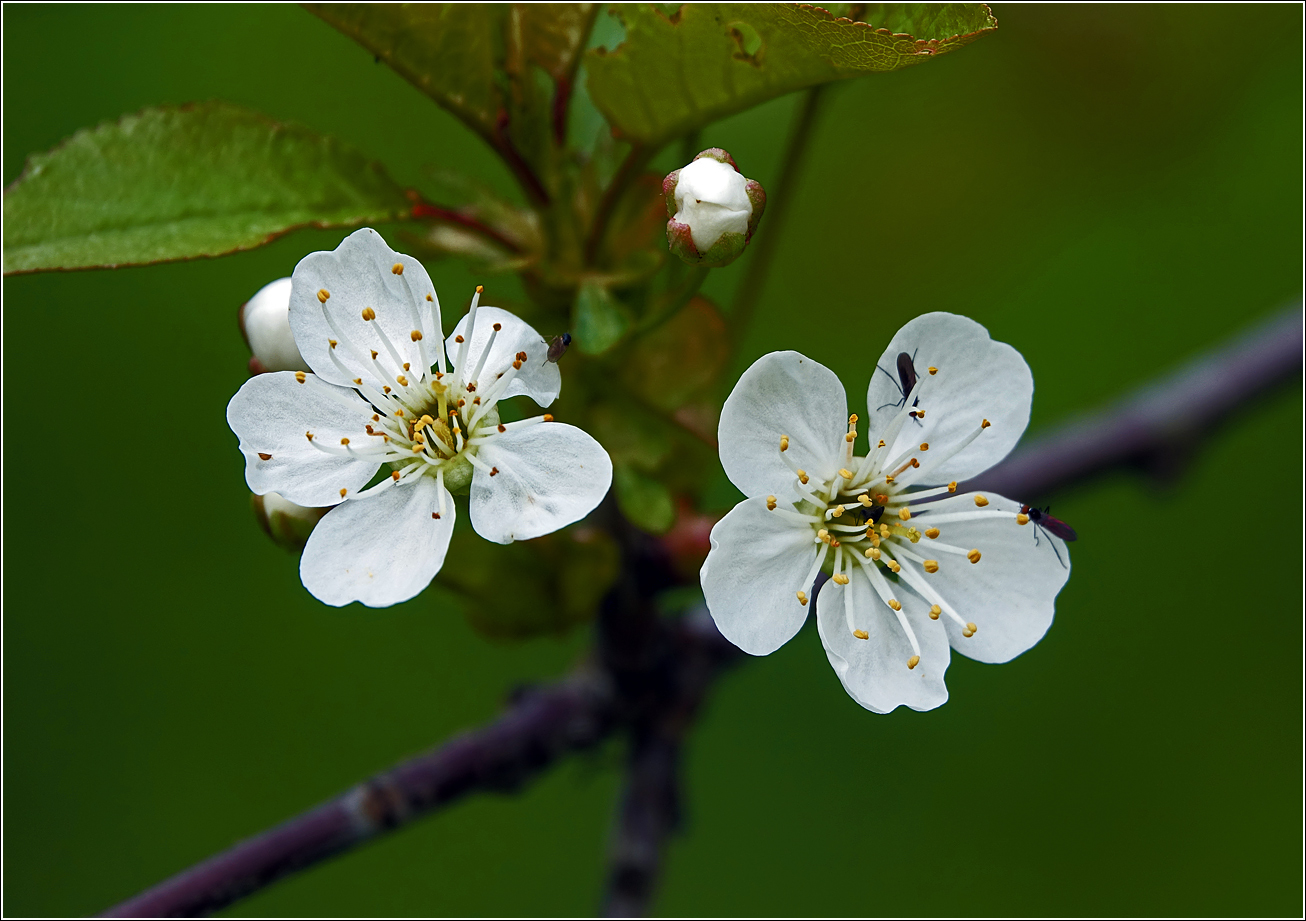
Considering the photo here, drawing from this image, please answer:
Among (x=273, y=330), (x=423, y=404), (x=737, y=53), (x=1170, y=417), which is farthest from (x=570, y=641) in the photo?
(x=737, y=53)

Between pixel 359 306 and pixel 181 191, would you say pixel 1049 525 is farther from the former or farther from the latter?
pixel 181 191

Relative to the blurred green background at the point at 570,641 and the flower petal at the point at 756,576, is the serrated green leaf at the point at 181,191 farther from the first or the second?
the blurred green background at the point at 570,641

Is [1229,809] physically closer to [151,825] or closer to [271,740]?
[271,740]

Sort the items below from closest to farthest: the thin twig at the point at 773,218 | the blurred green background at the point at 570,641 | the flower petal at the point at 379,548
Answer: the flower petal at the point at 379,548
the thin twig at the point at 773,218
the blurred green background at the point at 570,641

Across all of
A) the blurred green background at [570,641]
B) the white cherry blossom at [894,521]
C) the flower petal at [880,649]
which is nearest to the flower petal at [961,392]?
the white cherry blossom at [894,521]

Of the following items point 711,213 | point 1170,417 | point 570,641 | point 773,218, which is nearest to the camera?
point 711,213

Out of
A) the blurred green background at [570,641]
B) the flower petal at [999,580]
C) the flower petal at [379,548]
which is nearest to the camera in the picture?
the flower petal at [379,548]

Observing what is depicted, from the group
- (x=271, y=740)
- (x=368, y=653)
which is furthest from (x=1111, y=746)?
(x=271, y=740)

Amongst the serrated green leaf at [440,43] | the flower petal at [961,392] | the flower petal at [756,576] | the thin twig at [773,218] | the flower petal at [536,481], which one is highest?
the serrated green leaf at [440,43]
